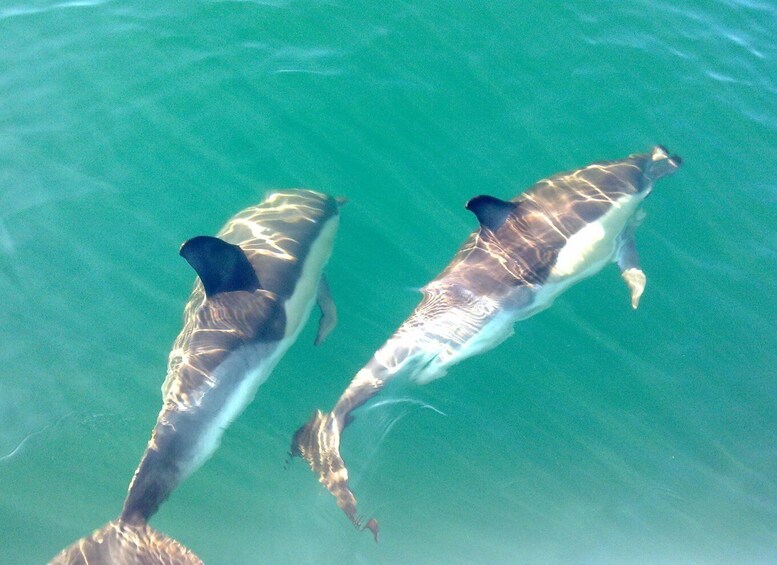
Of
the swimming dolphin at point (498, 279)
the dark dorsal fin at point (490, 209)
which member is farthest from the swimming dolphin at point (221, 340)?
the dark dorsal fin at point (490, 209)

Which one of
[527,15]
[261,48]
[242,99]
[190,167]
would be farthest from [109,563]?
[527,15]

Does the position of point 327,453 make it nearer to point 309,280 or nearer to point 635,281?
point 309,280

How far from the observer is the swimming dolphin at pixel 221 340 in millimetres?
4988

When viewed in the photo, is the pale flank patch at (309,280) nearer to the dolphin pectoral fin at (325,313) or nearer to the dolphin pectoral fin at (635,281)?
the dolphin pectoral fin at (325,313)

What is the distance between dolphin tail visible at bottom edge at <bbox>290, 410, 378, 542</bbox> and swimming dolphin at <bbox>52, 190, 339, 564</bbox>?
0.69 meters

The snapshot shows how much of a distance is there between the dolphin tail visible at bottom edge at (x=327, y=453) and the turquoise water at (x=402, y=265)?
619 mm

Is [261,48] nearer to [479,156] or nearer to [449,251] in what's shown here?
[479,156]

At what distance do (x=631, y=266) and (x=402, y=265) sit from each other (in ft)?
8.70

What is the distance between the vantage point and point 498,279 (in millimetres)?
6461

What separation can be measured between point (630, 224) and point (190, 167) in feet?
17.9

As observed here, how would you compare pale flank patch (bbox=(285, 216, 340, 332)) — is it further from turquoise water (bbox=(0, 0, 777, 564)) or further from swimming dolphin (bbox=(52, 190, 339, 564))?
turquoise water (bbox=(0, 0, 777, 564))

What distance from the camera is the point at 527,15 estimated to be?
9734 millimetres

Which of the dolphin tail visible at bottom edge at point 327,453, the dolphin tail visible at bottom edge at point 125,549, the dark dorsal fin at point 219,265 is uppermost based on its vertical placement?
the dark dorsal fin at point 219,265

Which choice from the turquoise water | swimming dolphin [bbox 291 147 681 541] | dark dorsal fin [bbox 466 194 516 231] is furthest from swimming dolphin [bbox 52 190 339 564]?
dark dorsal fin [bbox 466 194 516 231]
